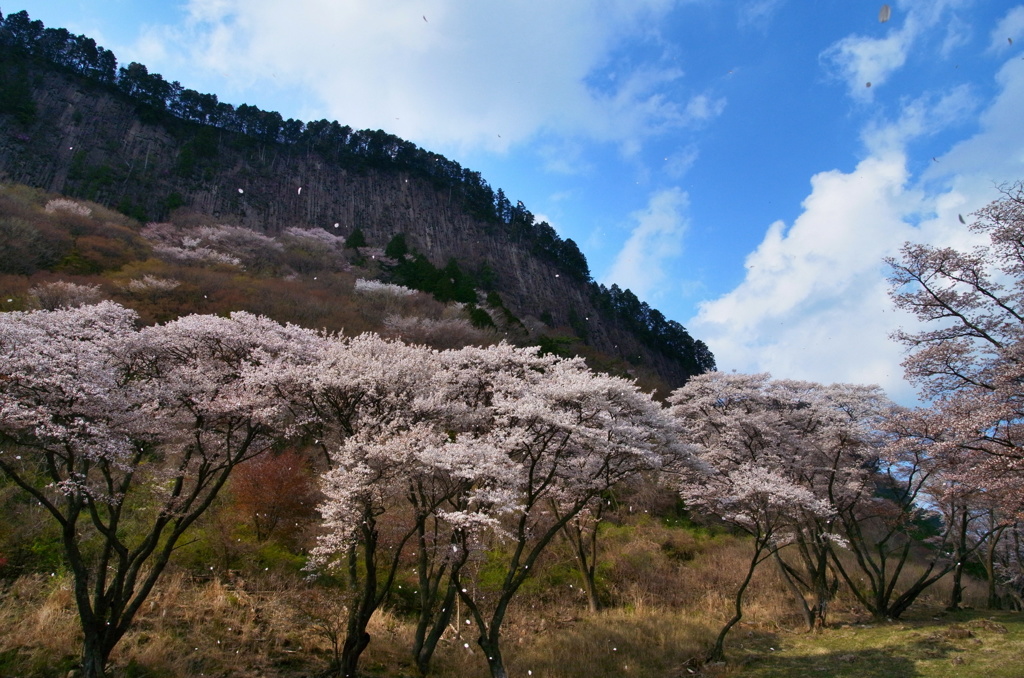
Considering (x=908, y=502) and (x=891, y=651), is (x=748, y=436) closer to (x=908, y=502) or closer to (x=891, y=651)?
(x=908, y=502)

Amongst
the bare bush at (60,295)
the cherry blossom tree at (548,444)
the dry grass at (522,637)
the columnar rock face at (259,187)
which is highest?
the columnar rock face at (259,187)

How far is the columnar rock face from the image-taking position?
155ft

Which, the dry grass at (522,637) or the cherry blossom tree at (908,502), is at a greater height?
the cherry blossom tree at (908,502)

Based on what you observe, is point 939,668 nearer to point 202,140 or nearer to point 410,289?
point 410,289

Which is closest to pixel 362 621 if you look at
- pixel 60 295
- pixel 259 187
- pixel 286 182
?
pixel 60 295

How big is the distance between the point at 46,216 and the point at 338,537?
3614cm

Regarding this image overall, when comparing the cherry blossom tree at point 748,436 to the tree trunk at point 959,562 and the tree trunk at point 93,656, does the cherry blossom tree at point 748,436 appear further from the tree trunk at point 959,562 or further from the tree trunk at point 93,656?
the tree trunk at point 93,656

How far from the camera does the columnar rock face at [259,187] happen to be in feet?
155

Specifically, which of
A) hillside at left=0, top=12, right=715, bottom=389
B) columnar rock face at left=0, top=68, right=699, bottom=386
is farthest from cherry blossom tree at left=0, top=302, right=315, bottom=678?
columnar rock face at left=0, top=68, right=699, bottom=386

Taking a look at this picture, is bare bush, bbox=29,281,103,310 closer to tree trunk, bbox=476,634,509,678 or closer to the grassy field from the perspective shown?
tree trunk, bbox=476,634,509,678

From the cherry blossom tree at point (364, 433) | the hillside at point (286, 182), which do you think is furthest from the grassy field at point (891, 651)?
the hillside at point (286, 182)

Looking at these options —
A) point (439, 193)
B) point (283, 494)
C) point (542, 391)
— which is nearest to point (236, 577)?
point (283, 494)

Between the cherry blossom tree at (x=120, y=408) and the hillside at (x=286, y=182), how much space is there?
85.4ft

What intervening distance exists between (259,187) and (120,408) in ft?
191
